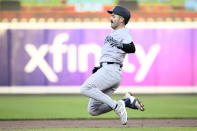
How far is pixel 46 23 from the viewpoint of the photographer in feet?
56.1

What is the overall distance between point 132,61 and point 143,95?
1.06 m

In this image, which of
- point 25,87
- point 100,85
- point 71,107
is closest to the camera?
point 100,85

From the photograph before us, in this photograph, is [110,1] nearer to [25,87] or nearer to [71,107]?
[25,87]

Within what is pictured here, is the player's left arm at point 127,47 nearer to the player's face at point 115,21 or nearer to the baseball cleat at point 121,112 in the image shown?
the player's face at point 115,21

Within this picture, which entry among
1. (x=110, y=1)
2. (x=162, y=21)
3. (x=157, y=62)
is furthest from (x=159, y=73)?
(x=110, y=1)

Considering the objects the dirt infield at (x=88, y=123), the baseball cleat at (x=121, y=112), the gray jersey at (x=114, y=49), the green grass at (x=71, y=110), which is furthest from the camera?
the green grass at (x=71, y=110)

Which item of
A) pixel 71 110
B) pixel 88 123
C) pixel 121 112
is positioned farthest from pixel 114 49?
pixel 71 110

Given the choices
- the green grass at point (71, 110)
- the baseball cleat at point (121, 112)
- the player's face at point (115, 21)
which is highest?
the player's face at point (115, 21)

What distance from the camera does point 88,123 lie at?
357 inches

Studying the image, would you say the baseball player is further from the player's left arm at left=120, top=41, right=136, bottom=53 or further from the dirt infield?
the dirt infield

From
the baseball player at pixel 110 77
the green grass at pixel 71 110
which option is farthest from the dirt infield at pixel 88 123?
the baseball player at pixel 110 77

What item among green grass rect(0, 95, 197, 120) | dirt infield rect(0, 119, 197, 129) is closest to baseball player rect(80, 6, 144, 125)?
dirt infield rect(0, 119, 197, 129)

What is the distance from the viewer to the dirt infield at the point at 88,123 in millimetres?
8414

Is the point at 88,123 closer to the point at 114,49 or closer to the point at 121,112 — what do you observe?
the point at 121,112
